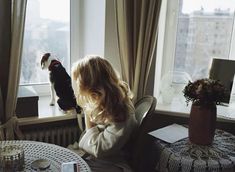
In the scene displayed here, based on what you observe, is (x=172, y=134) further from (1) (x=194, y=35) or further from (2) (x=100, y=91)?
(1) (x=194, y=35)

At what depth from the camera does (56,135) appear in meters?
1.96

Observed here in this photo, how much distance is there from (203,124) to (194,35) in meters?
0.91

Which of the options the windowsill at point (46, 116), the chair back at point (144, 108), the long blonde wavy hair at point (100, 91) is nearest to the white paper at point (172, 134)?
the chair back at point (144, 108)

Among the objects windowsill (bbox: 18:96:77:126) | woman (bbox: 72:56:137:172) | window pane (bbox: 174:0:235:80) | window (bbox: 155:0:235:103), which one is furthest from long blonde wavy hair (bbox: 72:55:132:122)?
window pane (bbox: 174:0:235:80)

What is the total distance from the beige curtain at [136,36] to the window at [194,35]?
301 mm

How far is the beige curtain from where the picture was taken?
1.89m

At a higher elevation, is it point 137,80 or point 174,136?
point 137,80

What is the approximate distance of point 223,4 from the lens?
7.16ft

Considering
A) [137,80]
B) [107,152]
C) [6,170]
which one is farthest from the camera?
[137,80]

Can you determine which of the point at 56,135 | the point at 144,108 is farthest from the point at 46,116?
the point at 144,108

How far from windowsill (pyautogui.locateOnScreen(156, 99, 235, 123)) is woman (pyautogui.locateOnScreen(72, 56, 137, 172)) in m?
0.58

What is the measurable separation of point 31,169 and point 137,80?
0.99 m

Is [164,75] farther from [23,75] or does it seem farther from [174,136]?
[23,75]

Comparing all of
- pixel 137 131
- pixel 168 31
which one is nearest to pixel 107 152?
pixel 137 131
